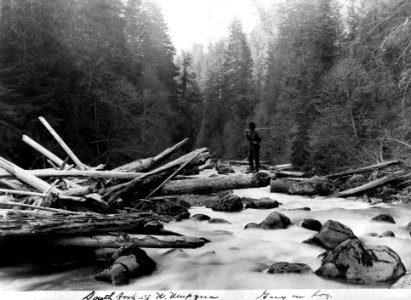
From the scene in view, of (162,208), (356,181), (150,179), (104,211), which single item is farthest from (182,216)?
(356,181)

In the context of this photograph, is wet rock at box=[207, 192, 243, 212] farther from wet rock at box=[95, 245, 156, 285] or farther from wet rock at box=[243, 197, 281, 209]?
wet rock at box=[95, 245, 156, 285]

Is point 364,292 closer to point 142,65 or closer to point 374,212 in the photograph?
point 374,212

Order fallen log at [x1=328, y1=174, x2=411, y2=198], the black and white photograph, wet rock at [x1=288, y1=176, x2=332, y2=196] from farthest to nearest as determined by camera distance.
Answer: wet rock at [x1=288, y1=176, x2=332, y2=196]
fallen log at [x1=328, y1=174, x2=411, y2=198]
the black and white photograph

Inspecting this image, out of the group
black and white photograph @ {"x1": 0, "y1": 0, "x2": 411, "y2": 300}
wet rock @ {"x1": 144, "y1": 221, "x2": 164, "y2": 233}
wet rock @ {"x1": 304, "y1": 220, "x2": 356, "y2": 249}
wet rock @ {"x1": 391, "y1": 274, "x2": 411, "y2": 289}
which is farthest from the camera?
wet rock @ {"x1": 304, "y1": 220, "x2": 356, "y2": 249}

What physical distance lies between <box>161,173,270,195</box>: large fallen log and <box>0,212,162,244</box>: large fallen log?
2.20 meters

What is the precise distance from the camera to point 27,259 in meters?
4.46

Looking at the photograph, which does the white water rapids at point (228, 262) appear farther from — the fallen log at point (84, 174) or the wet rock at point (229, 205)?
the fallen log at point (84, 174)

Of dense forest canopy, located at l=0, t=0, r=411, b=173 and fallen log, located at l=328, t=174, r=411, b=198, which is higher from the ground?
dense forest canopy, located at l=0, t=0, r=411, b=173

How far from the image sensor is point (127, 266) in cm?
401

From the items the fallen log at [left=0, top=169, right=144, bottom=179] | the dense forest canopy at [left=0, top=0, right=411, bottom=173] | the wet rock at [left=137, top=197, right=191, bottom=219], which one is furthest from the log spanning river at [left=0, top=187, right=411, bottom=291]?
the dense forest canopy at [left=0, top=0, right=411, bottom=173]

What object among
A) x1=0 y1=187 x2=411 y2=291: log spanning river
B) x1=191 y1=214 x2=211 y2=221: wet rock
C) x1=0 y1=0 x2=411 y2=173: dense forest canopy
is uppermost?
x1=0 y1=0 x2=411 y2=173: dense forest canopy

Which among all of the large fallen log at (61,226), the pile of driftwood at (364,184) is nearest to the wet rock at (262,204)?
the pile of driftwood at (364,184)

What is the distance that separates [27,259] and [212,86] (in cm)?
4620

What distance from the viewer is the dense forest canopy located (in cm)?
1031
